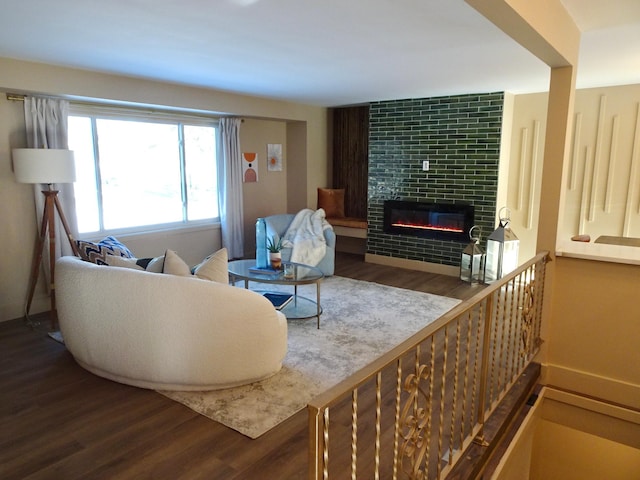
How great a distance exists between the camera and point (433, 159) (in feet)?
19.9

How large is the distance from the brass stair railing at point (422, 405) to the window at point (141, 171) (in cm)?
376

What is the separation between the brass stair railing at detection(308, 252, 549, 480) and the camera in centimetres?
128

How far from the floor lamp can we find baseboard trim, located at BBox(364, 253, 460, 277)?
4224mm

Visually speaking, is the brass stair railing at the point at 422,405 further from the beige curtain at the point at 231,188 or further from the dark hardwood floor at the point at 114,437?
the beige curtain at the point at 231,188

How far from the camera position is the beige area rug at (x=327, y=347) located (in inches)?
105

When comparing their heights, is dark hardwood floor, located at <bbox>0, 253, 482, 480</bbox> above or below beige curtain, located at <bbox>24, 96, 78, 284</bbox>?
below

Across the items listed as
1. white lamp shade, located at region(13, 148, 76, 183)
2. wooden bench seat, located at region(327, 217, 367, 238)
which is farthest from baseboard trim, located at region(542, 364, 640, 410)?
A: white lamp shade, located at region(13, 148, 76, 183)

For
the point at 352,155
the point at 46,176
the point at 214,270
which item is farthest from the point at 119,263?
the point at 352,155

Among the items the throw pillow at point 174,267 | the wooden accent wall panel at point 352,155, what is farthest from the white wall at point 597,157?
the throw pillow at point 174,267

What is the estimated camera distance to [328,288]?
5.27 m

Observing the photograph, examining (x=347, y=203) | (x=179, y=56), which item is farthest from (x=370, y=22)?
(x=347, y=203)

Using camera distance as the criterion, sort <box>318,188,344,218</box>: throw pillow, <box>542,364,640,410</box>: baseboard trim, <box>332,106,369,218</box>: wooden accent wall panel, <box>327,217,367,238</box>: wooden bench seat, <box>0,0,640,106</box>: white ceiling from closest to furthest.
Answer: <box>0,0,640,106</box>: white ceiling < <box>542,364,640,410</box>: baseboard trim < <box>327,217,367,238</box>: wooden bench seat < <box>332,106,369,218</box>: wooden accent wall panel < <box>318,188,344,218</box>: throw pillow

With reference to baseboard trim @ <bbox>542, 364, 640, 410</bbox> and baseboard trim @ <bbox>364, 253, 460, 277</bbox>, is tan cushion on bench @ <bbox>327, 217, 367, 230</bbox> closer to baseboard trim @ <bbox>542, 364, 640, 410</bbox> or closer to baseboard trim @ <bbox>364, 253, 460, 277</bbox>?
baseboard trim @ <bbox>364, 253, 460, 277</bbox>

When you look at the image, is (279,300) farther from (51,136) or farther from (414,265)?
(414,265)
